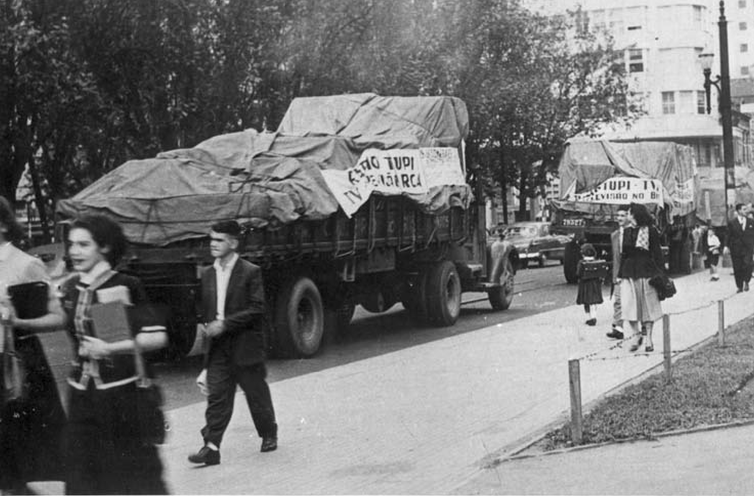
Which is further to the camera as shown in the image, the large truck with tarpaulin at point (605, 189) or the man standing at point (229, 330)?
the large truck with tarpaulin at point (605, 189)

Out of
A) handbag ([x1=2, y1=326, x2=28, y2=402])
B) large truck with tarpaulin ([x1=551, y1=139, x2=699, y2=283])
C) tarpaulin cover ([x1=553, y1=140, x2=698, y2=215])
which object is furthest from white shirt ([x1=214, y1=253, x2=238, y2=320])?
tarpaulin cover ([x1=553, y1=140, x2=698, y2=215])

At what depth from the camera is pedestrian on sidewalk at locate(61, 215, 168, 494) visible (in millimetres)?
5629

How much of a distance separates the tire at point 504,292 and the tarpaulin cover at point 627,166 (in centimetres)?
655

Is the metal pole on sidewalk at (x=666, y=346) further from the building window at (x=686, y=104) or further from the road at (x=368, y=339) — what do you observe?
the building window at (x=686, y=104)

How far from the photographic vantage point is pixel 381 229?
54.5 ft

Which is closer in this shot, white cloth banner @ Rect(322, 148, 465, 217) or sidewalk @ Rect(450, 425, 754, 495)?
sidewalk @ Rect(450, 425, 754, 495)

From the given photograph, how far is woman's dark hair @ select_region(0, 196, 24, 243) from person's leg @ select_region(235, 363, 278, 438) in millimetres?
2085

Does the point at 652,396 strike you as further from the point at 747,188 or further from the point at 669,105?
the point at 669,105

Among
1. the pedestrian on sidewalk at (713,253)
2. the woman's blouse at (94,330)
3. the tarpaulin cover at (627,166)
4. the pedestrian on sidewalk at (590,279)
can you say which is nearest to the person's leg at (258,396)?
the woman's blouse at (94,330)

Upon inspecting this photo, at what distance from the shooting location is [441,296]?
18219 millimetres

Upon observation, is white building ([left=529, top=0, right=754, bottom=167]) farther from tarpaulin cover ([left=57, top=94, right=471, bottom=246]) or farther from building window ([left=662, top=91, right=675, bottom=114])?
tarpaulin cover ([left=57, top=94, right=471, bottom=246])

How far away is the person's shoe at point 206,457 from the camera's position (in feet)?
27.0

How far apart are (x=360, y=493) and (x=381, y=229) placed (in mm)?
9490

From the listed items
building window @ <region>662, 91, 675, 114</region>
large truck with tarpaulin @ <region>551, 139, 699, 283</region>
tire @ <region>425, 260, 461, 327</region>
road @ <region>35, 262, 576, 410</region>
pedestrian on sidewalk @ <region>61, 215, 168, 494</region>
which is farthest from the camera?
building window @ <region>662, 91, 675, 114</region>
